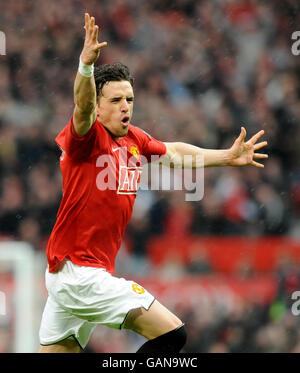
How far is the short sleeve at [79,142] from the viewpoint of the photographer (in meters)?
4.18

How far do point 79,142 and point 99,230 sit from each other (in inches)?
23.3

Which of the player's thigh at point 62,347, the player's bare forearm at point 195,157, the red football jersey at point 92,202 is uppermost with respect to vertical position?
the player's bare forearm at point 195,157

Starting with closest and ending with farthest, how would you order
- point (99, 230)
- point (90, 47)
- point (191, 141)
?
point (90, 47), point (99, 230), point (191, 141)

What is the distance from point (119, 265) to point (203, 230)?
1298mm

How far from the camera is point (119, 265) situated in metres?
8.66

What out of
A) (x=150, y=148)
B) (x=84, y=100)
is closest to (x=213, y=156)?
(x=150, y=148)

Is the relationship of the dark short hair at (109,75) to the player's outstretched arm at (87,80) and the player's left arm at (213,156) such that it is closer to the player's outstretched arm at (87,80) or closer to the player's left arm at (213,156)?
A: the player's outstretched arm at (87,80)

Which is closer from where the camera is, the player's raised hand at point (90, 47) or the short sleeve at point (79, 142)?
the player's raised hand at point (90, 47)

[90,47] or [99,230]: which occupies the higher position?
[90,47]

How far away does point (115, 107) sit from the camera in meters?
4.44

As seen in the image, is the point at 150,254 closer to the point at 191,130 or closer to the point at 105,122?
the point at 191,130

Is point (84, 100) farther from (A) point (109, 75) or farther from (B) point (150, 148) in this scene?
(B) point (150, 148)

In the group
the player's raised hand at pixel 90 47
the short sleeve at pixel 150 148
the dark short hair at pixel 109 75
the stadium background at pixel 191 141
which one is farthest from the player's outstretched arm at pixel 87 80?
the stadium background at pixel 191 141
